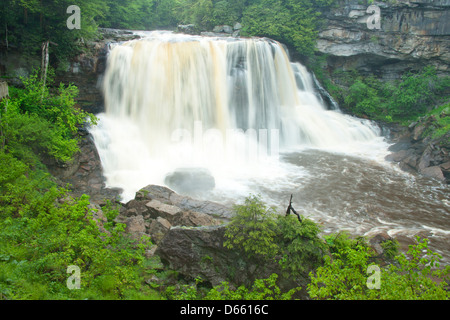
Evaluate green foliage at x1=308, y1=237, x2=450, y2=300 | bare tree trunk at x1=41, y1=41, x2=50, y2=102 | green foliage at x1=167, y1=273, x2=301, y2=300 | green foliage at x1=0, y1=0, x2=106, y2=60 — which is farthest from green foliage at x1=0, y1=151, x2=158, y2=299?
green foliage at x1=0, y1=0, x2=106, y2=60

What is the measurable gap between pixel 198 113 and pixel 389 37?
57.3 feet

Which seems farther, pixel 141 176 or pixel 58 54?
pixel 58 54

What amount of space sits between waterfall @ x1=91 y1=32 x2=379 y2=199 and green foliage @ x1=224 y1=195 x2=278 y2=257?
7.62 metres

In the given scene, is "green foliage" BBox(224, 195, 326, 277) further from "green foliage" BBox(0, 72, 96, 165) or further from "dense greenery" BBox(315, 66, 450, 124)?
"dense greenery" BBox(315, 66, 450, 124)

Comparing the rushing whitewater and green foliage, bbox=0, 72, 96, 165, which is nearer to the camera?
green foliage, bbox=0, 72, 96, 165

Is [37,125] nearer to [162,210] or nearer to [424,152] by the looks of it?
[162,210]

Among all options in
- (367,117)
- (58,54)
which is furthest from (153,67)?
(367,117)

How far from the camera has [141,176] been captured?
13.7 metres

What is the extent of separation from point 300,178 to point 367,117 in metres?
13.2

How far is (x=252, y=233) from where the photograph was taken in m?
6.25

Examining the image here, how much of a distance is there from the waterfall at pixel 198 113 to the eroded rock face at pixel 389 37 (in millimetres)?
7442

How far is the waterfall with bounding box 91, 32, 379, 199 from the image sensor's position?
15.5m

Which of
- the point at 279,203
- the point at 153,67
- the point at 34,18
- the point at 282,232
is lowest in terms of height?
the point at 279,203

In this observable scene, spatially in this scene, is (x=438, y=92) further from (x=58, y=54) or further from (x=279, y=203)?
(x=58, y=54)
